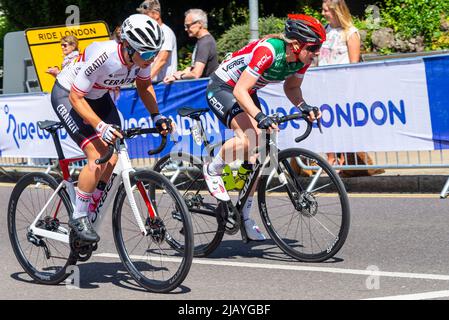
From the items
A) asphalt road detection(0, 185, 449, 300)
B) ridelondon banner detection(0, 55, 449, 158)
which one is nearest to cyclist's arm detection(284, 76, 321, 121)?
asphalt road detection(0, 185, 449, 300)

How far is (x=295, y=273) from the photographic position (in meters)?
7.10

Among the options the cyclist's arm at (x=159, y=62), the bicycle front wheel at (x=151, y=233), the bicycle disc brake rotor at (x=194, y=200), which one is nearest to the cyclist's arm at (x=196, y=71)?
the cyclist's arm at (x=159, y=62)

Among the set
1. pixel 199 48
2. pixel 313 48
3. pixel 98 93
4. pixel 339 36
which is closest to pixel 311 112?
pixel 313 48

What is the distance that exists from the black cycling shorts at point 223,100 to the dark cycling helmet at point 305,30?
2.52 ft

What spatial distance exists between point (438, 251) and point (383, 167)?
372 cm

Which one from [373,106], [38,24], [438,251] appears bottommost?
[438,251]

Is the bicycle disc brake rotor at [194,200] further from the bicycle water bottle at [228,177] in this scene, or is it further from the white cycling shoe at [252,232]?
the white cycling shoe at [252,232]

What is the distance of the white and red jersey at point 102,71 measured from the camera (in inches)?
262

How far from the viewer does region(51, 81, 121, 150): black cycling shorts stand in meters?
6.93

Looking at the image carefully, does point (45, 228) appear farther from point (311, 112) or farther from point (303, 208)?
point (311, 112)
